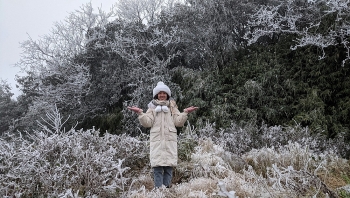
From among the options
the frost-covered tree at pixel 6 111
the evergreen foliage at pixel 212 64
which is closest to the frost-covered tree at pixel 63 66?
the evergreen foliage at pixel 212 64

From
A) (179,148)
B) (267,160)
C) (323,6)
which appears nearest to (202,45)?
(323,6)

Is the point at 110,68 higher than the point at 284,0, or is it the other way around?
the point at 284,0

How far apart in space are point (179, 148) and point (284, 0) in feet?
20.9

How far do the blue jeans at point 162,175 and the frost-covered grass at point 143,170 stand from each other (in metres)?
0.14

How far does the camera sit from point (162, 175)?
395 centimetres

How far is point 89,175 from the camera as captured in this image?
3504mm

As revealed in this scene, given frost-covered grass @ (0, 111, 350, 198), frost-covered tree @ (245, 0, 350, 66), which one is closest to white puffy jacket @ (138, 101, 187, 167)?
frost-covered grass @ (0, 111, 350, 198)

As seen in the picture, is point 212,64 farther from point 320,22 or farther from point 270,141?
point 270,141

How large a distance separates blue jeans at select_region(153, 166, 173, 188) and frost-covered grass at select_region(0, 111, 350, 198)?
14 centimetres

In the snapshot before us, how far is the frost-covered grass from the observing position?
9.85 ft

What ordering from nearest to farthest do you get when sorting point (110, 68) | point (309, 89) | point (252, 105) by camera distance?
point (309, 89) → point (252, 105) → point (110, 68)

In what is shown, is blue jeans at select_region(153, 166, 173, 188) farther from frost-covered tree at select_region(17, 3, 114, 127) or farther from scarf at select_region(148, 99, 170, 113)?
frost-covered tree at select_region(17, 3, 114, 127)

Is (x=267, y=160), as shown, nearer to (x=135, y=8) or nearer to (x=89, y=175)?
(x=89, y=175)

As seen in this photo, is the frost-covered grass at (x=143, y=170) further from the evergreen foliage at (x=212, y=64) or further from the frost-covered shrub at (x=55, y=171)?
the evergreen foliage at (x=212, y=64)
